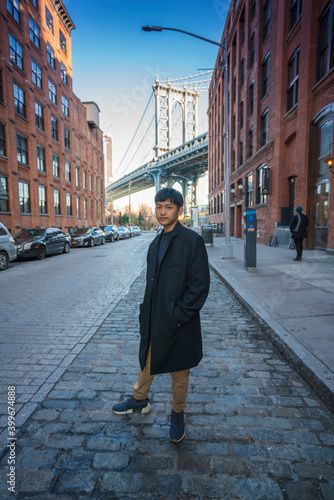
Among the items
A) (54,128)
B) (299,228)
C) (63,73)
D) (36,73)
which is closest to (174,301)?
(299,228)

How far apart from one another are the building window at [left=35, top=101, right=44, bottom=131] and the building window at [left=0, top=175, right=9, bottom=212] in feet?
24.9

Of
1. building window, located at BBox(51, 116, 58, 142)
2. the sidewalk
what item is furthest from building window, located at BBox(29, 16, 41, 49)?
the sidewalk

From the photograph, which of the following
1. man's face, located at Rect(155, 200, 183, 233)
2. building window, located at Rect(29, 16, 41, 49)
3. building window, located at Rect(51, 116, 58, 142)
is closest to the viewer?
man's face, located at Rect(155, 200, 183, 233)

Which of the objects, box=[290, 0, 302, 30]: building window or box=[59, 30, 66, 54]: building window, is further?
box=[59, 30, 66, 54]: building window

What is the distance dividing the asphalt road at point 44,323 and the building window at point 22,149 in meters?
14.8

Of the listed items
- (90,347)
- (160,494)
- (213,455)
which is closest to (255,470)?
(213,455)

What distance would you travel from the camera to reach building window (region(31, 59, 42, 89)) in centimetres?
2241

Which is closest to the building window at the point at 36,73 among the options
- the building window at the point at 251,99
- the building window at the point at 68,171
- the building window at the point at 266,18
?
the building window at the point at 68,171

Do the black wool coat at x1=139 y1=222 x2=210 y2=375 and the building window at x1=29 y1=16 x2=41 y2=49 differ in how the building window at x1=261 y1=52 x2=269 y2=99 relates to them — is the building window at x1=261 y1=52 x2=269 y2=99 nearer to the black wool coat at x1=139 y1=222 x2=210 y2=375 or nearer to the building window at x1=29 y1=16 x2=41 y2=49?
the building window at x1=29 y1=16 x2=41 y2=49

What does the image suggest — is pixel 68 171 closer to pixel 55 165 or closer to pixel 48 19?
pixel 55 165

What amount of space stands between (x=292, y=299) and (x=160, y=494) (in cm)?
436

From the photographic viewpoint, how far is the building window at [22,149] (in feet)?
66.2

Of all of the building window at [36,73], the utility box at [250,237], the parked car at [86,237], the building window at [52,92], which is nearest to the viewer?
the utility box at [250,237]

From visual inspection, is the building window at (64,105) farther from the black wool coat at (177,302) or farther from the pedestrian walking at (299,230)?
the black wool coat at (177,302)
